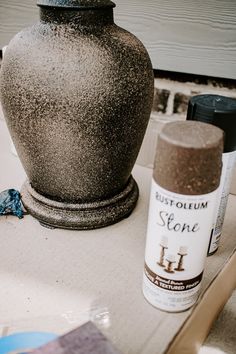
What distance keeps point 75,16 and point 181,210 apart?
1.14 ft

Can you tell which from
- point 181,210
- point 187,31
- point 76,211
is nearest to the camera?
point 181,210

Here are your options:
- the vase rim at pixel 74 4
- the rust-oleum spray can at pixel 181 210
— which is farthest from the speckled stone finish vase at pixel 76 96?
the rust-oleum spray can at pixel 181 210

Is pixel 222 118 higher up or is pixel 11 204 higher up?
pixel 222 118

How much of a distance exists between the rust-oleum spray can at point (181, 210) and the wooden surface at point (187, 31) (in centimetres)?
52

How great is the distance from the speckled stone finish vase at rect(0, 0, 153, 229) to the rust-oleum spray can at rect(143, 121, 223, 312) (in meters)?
0.15

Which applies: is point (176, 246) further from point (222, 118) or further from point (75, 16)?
point (75, 16)

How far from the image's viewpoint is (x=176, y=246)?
0.51 metres

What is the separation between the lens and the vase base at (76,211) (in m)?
0.72

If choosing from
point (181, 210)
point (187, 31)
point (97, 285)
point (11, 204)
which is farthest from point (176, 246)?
point (187, 31)

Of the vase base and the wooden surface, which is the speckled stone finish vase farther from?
the wooden surface

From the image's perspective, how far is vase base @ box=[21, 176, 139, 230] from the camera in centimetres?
72

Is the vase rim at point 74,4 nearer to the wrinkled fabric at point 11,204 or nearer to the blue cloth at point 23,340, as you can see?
the wrinkled fabric at point 11,204

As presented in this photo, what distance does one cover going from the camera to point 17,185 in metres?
0.88

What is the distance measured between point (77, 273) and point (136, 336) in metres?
0.15
